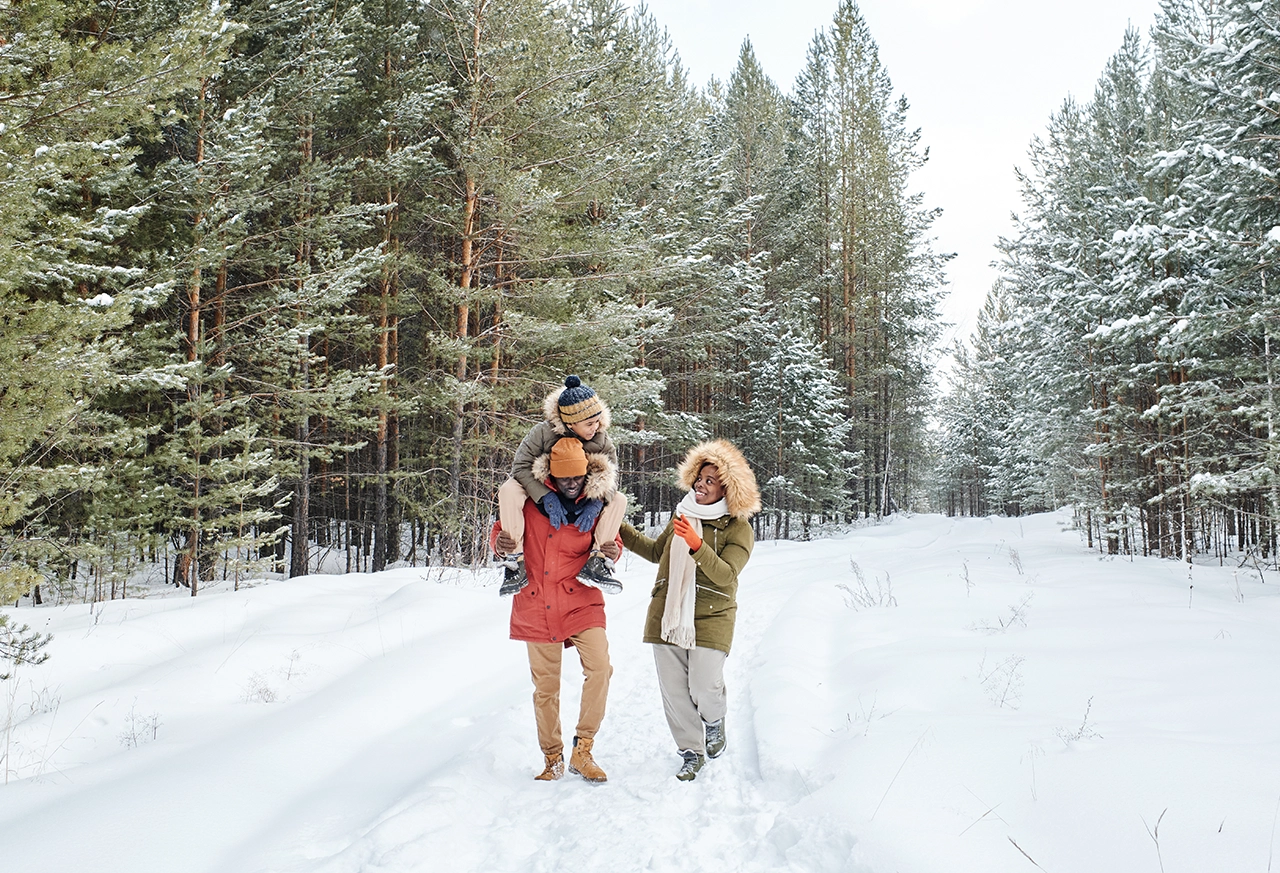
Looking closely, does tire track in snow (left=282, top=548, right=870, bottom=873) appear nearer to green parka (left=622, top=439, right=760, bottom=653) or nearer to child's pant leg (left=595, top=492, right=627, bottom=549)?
green parka (left=622, top=439, right=760, bottom=653)

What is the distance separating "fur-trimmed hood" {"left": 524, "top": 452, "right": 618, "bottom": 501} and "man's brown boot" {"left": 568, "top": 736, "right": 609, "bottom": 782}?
4.64 feet

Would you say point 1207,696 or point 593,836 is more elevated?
point 1207,696

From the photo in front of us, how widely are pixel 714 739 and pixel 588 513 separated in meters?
1.64

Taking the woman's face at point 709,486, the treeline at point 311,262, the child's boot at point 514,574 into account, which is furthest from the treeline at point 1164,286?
the child's boot at point 514,574

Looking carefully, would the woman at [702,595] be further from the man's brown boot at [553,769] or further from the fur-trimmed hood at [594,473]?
the man's brown boot at [553,769]

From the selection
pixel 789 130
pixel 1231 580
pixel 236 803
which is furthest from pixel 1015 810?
pixel 789 130

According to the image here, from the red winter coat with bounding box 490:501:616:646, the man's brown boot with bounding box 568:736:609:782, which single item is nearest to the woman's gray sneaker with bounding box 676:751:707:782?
the man's brown boot with bounding box 568:736:609:782

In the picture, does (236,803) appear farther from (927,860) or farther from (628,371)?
(628,371)

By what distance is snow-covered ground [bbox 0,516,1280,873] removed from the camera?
282 centimetres

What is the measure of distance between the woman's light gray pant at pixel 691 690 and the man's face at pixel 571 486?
1.14 m

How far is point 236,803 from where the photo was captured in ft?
11.0

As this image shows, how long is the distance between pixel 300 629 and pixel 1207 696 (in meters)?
7.53

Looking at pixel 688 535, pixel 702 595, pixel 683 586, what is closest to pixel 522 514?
pixel 688 535

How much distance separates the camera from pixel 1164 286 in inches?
406
